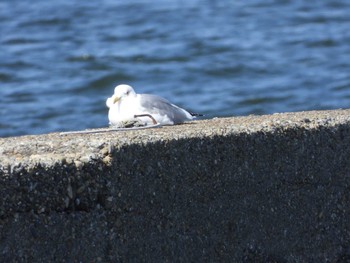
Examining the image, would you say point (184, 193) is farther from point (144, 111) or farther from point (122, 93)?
point (122, 93)

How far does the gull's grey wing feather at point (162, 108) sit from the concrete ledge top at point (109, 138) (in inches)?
13.7

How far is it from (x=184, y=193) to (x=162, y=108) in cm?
86

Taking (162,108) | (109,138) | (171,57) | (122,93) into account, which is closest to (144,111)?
A: (162,108)

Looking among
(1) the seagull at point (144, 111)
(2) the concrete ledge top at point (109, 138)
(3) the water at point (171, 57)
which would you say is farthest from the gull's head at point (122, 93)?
(3) the water at point (171, 57)

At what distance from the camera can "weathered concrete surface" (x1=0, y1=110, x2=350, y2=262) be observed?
3430 millimetres

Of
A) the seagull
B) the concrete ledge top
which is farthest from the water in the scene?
the concrete ledge top

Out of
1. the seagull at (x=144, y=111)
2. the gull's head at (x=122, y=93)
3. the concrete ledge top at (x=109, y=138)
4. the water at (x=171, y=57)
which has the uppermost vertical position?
the water at (x=171, y=57)

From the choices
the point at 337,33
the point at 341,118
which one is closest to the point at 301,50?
the point at 337,33

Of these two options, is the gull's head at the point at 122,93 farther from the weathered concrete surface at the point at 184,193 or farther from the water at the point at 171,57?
the water at the point at 171,57

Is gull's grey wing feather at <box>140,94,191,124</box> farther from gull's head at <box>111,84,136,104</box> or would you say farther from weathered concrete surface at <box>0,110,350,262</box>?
weathered concrete surface at <box>0,110,350,262</box>

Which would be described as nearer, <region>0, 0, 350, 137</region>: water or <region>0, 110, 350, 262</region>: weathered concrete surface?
<region>0, 110, 350, 262</region>: weathered concrete surface

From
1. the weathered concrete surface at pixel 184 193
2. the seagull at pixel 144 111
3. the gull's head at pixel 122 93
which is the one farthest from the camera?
the gull's head at pixel 122 93

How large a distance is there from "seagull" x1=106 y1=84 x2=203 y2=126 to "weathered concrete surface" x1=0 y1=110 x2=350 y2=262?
1.29 feet

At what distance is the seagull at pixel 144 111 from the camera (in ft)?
14.2
